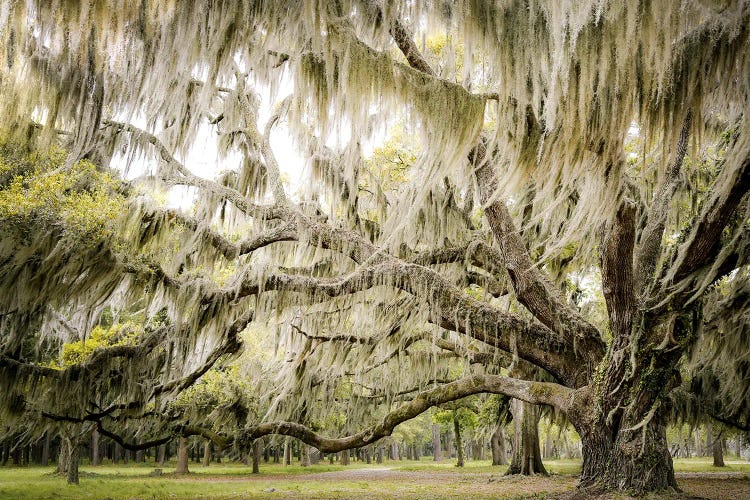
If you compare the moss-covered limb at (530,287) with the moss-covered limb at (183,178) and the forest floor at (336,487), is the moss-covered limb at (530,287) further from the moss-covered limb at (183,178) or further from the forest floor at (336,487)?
the moss-covered limb at (183,178)

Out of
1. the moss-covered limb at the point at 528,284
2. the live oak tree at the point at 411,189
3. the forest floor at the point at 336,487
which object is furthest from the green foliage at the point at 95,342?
the moss-covered limb at the point at 528,284

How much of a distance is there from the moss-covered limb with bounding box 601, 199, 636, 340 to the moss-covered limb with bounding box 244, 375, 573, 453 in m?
1.18

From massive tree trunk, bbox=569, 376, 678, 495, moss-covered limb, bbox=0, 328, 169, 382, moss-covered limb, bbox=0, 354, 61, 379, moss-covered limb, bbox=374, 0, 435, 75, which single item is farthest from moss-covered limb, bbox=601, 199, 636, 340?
moss-covered limb, bbox=0, 354, 61, 379

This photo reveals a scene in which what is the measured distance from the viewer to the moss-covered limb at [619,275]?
21.6 ft

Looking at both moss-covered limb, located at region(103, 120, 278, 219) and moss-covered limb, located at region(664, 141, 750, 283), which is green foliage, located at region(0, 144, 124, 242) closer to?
moss-covered limb, located at region(103, 120, 278, 219)

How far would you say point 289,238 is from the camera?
775 centimetres

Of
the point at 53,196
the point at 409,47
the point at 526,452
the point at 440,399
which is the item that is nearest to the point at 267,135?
the point at 409,47

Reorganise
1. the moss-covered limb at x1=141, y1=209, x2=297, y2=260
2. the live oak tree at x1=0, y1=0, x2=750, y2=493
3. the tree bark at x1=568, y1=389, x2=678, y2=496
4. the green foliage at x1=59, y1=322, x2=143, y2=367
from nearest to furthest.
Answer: the live oak tree at x1=0, y1=0, x2=750, y2=493 < the tree bark at x1=568, y1=389, x2=678, y2=496 < the moss-covered limb at x1=141, y1=209, x2=297, y2=260 < the green foliage at x1=59, y1=322, x2=143, y2=367

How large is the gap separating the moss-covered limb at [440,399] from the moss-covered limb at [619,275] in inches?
46.4

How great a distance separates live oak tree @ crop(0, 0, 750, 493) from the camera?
154 inches

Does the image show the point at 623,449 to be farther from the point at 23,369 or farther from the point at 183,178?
the point at 23,369

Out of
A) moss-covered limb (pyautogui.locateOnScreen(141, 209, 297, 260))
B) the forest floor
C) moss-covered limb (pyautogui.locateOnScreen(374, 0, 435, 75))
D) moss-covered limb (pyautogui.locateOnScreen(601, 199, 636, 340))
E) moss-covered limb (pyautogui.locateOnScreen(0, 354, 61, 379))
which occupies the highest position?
moss-covered limb (pyautogui.locateOnScreen(374, 0, 435, 75))

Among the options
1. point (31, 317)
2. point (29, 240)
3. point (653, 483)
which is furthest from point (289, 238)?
point (653, 483)

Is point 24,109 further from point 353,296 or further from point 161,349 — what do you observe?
point 353,296
